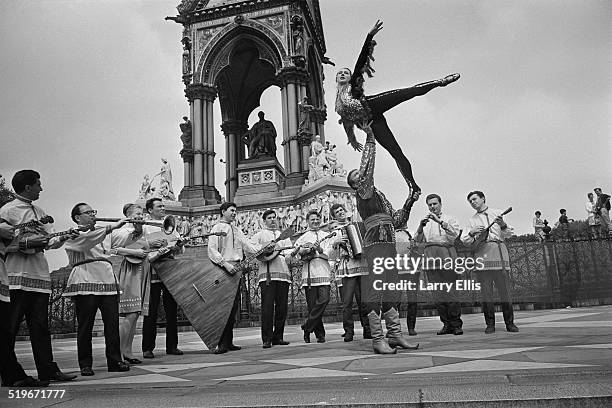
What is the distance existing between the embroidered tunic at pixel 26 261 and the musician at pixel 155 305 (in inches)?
71.0

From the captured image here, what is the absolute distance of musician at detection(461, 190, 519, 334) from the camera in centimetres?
602

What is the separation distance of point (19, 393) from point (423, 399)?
243 centimetres

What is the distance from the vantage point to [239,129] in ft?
81.8

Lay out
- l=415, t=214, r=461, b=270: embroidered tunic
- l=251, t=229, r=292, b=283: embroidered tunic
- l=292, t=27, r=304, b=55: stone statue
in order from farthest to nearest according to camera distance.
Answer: l=292, t=27, r=304, b=55: stone statue
l=251, t=229, r=292, b=283: embroidered tunic
l=415, t=214, r=461, b=270: embroidered tunic

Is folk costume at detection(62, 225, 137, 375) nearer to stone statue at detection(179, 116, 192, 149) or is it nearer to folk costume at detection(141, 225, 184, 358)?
folk costume at detection(141, 225, 184, 358)

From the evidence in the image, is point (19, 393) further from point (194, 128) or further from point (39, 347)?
point (194, 128)

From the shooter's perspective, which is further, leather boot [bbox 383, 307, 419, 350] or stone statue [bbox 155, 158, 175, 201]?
stone statue [bbox 155, 158, 175, 201]

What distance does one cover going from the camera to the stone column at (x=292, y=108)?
20.6 meters

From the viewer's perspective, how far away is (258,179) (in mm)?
20781

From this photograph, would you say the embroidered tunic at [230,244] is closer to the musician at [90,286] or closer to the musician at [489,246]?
the musician at [90,286]

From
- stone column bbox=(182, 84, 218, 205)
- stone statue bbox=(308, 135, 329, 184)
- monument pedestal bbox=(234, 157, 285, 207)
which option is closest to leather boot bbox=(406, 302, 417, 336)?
stone statue bbox=(308, 135, 329, 184)

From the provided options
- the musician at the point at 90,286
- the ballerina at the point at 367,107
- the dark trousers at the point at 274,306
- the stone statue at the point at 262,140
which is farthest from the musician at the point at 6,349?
the stone statue at the point at 262,140

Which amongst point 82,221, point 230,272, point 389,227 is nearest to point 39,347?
point 82,221

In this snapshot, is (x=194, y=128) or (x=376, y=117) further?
(x=194, y=128)
